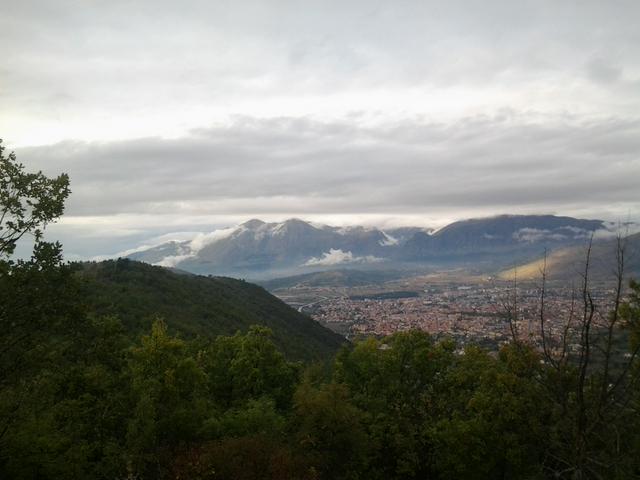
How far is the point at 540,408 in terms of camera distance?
1931 centimetres

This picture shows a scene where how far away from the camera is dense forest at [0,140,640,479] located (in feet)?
38.4

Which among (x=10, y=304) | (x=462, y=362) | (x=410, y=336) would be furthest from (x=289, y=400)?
(x=10, y=304)

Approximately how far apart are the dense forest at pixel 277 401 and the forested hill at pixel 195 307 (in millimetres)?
35203

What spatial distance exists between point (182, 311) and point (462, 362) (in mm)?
64981

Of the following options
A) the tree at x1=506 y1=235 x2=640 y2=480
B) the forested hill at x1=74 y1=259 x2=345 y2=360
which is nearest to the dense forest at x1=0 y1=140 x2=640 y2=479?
the tree at x1=506 y1=235 x2=640 y2=480

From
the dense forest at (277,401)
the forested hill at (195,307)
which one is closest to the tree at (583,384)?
the dense forest at (277,401)

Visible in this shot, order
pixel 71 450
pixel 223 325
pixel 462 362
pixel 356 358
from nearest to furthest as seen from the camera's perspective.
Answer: pixel 71 450 → pixel 462 362 → pixel 356 358 → pixel 223 325

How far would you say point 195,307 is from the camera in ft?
290

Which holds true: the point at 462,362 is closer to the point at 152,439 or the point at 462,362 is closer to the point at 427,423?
the point at 427,423

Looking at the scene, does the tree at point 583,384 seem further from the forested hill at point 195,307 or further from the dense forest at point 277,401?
the forested hill at point 195,307

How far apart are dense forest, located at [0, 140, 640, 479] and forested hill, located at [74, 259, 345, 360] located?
115 feet

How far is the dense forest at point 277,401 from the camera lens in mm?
11695

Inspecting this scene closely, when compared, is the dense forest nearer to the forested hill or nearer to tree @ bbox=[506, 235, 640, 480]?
tree @ bbox=[506, 235, 640, 480]

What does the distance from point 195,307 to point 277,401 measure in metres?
64.0
